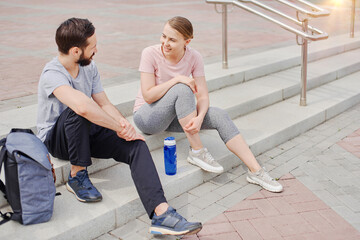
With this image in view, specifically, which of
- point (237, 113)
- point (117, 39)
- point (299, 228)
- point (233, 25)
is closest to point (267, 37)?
point (233, 25)

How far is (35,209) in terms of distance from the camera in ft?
9.51

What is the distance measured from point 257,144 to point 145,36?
437 centimetres

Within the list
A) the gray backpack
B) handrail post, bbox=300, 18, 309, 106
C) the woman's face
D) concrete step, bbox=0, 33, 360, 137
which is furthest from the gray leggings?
handrail post, bbox=300, 18, 309, 106

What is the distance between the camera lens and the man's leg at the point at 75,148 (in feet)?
10.1

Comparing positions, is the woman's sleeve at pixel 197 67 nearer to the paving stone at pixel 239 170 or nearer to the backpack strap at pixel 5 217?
the paving stone at pixel 239 170

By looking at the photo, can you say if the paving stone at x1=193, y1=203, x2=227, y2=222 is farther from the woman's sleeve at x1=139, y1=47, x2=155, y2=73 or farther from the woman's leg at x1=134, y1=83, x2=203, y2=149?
the woman's sleeve at x1=139, y1=47, x2=155, y2=73

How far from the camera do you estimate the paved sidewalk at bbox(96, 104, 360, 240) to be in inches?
125

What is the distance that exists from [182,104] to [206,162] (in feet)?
1.68

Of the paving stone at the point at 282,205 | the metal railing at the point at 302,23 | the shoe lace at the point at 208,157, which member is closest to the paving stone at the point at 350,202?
the paving stone at the point at 282,205

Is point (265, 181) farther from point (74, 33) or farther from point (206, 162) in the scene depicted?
point (74, 33)

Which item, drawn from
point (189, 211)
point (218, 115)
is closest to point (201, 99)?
point (218, 115)

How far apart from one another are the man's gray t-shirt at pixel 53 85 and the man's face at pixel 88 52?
4.8 inches

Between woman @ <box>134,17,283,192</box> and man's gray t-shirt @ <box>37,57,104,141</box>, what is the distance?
0.54 m

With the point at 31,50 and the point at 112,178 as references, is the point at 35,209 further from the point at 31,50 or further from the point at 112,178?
the point at 31,50
